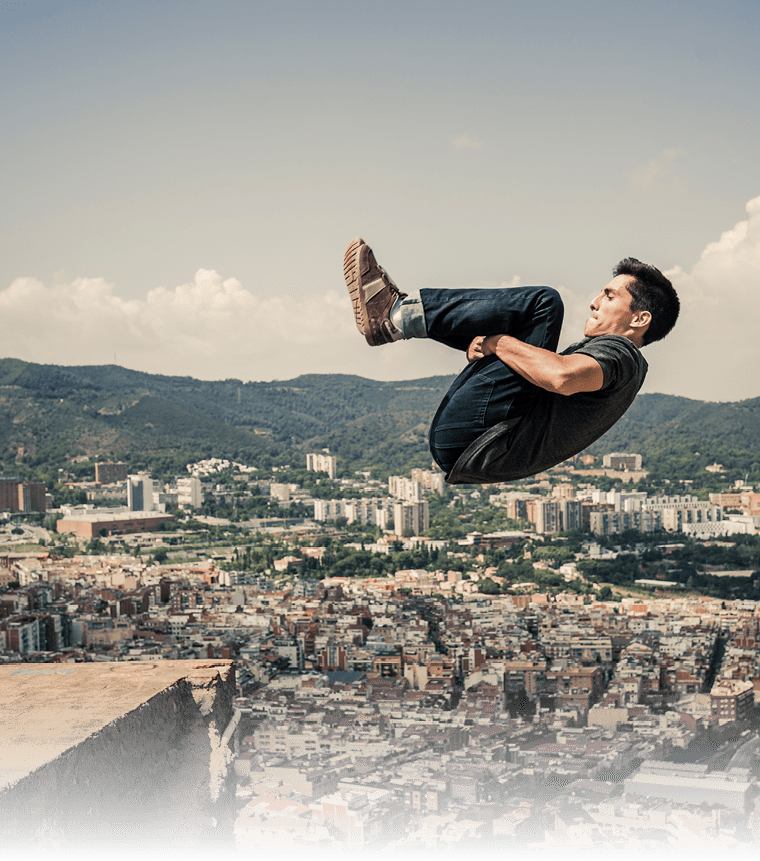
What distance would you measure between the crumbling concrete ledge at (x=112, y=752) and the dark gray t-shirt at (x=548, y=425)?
0.85m

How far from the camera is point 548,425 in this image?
85cm

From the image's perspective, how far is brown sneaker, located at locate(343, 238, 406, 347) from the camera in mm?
878

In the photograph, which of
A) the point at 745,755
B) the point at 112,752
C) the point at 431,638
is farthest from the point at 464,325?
the point at 431,638

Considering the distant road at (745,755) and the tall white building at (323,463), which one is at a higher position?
the tall white building at (323,463)

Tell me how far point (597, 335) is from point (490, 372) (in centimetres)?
10

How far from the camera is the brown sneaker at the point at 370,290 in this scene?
2.88ft

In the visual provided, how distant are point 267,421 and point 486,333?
3083cm

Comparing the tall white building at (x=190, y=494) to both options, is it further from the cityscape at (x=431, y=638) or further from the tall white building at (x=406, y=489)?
the tall white building at (x=406, y=489)

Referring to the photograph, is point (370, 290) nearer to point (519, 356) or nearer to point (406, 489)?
point (519, 356)

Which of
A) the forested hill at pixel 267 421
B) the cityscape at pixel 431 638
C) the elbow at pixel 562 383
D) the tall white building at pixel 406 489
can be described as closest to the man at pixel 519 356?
the elbow at pixel 562 383

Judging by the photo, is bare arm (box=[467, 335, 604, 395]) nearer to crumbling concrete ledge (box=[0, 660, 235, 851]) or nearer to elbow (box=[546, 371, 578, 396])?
elbow (box=[546, 371, 578, 396])

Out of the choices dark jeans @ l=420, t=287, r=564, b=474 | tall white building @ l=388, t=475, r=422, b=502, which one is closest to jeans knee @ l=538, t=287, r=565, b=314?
dark jeans @ l=420, t=287, r=564, b=474

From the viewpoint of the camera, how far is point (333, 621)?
1278 centimetres

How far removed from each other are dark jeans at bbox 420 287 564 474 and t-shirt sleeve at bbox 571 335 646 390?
3 centimetres
